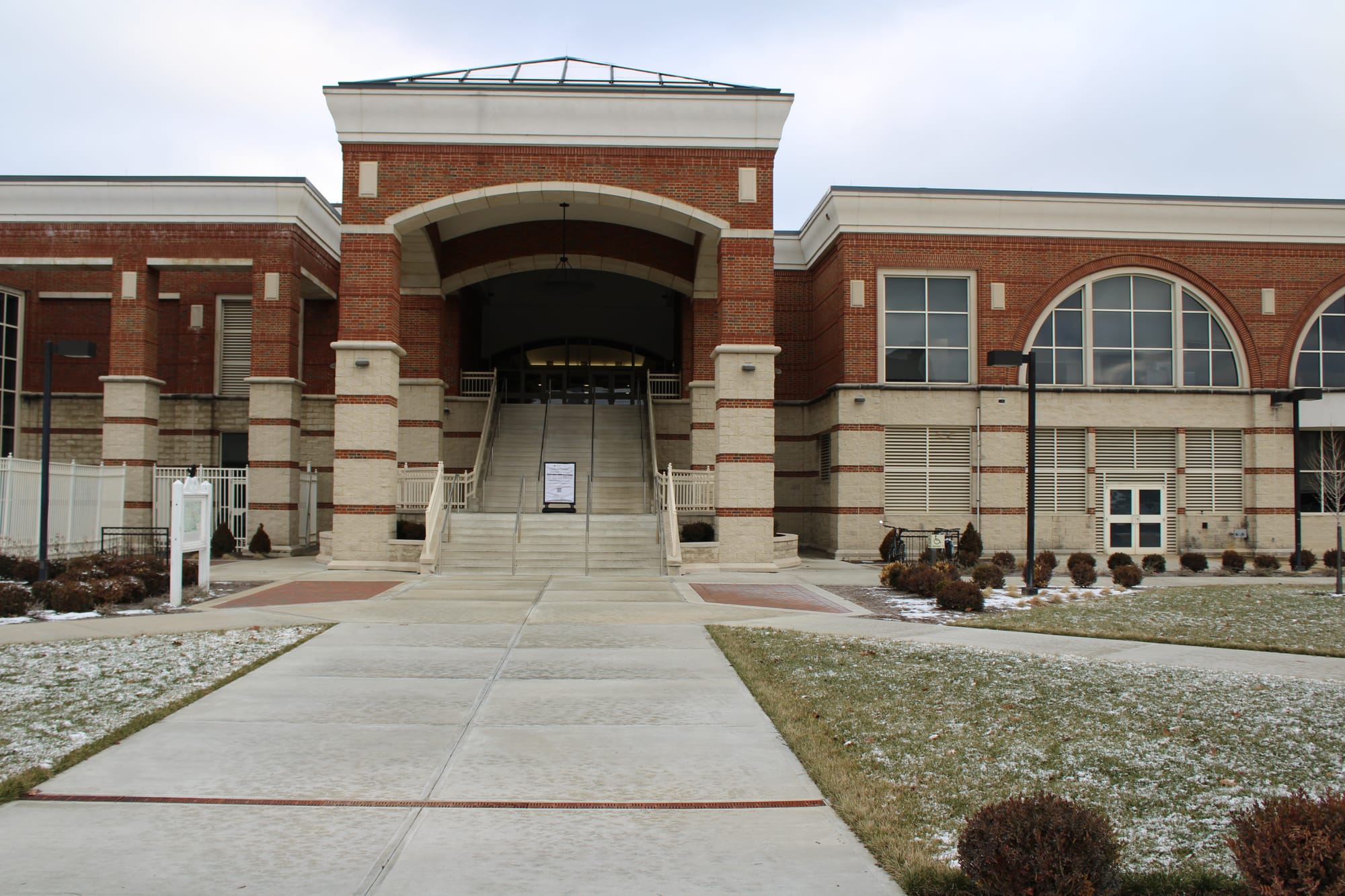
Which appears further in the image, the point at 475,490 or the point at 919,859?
A: the point at 475,490

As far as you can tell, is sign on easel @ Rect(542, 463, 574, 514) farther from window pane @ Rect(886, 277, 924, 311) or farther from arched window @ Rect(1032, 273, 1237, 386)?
arched window @ Rect(1032, 273, 1237, 386)

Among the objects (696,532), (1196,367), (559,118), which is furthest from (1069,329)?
(559,118)

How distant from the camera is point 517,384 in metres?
35.0

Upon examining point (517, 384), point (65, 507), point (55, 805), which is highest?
point (517, 384)

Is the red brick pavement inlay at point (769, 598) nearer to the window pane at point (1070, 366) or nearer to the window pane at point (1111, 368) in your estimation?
the window pane at point (1070, 366)

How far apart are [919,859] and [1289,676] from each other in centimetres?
622

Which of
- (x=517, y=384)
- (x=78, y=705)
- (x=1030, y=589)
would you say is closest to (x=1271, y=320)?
(x=1030, y=589)

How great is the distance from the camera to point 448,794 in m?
5.53

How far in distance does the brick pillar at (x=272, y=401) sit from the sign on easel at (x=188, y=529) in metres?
8.11

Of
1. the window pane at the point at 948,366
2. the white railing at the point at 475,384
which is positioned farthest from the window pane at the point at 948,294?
the white railing at the point at 475,384

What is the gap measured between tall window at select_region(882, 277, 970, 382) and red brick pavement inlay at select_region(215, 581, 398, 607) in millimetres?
15208

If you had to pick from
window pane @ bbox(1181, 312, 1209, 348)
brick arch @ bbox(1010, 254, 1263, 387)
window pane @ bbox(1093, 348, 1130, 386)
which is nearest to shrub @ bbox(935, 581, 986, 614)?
brick arch @ bbox(1010, 254, 1263, 387)

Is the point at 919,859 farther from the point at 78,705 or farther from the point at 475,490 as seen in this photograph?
the point at 475,490

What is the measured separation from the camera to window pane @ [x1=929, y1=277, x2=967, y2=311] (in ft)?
85.7
